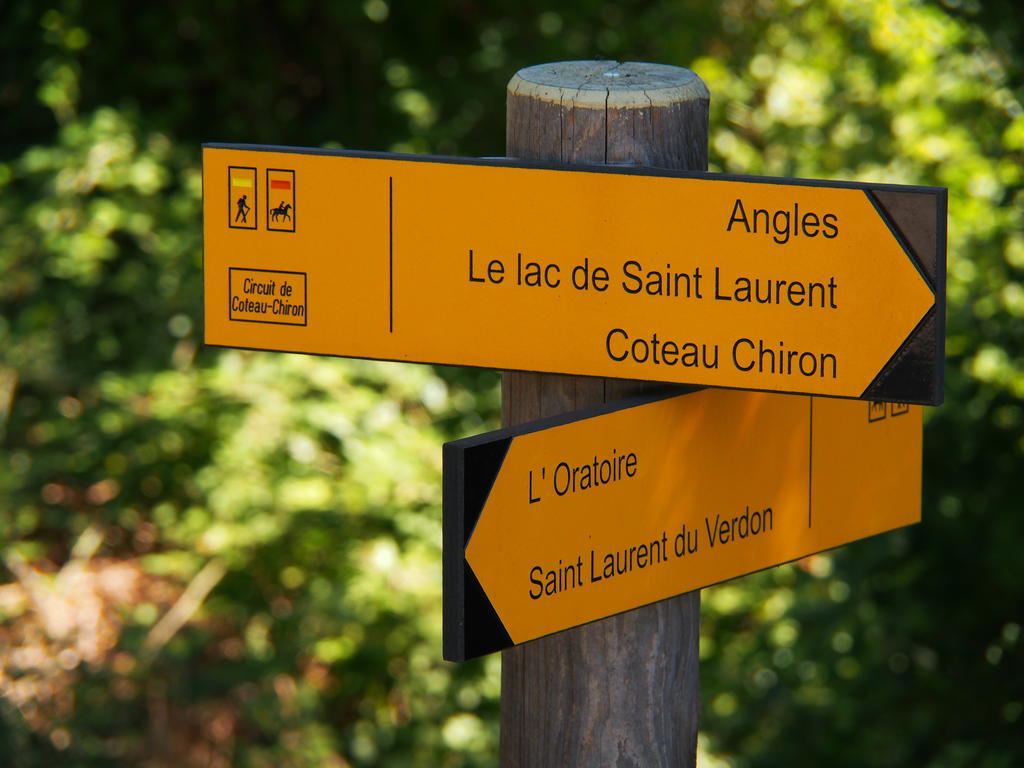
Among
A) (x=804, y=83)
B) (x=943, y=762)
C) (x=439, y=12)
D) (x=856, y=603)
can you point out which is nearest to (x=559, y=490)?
(x=943, y=762)

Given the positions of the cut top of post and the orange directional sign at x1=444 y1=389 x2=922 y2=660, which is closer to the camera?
the orange directional sign at x1=444 y1=389 x2=922 y2=660

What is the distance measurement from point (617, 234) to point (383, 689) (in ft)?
8.86

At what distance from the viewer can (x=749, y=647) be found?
391cm

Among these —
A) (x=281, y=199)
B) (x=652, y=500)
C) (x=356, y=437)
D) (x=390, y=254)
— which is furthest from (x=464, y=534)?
(x=356, y=437)

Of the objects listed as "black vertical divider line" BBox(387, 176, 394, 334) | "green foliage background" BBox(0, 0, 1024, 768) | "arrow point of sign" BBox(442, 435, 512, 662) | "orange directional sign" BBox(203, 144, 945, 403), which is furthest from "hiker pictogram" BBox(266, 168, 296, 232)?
"green foliage background" BBox(0, 0, 1024, 768)

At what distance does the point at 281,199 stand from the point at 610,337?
0.42 metres

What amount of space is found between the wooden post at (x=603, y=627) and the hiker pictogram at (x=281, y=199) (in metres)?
0.26

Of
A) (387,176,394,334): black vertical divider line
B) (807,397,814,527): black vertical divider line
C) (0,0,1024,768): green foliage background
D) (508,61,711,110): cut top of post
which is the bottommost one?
(0,0,1024,768): green foliage background

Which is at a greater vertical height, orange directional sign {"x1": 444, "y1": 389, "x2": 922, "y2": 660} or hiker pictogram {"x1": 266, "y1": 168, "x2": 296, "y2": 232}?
hiker pictogram {"x1": 266, "y1": 168, "x2": 296, "y2": 232}

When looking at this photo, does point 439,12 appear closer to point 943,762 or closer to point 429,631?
point 429,631

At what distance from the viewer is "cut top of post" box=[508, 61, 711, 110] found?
154 cm

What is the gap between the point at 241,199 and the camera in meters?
1.61

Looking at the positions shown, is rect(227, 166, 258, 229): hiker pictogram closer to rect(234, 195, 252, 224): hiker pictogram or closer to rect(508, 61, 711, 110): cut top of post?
rect(234, 195, 252, 224): hiker pictogram

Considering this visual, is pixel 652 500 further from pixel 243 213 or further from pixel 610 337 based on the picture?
pixel 243 213
